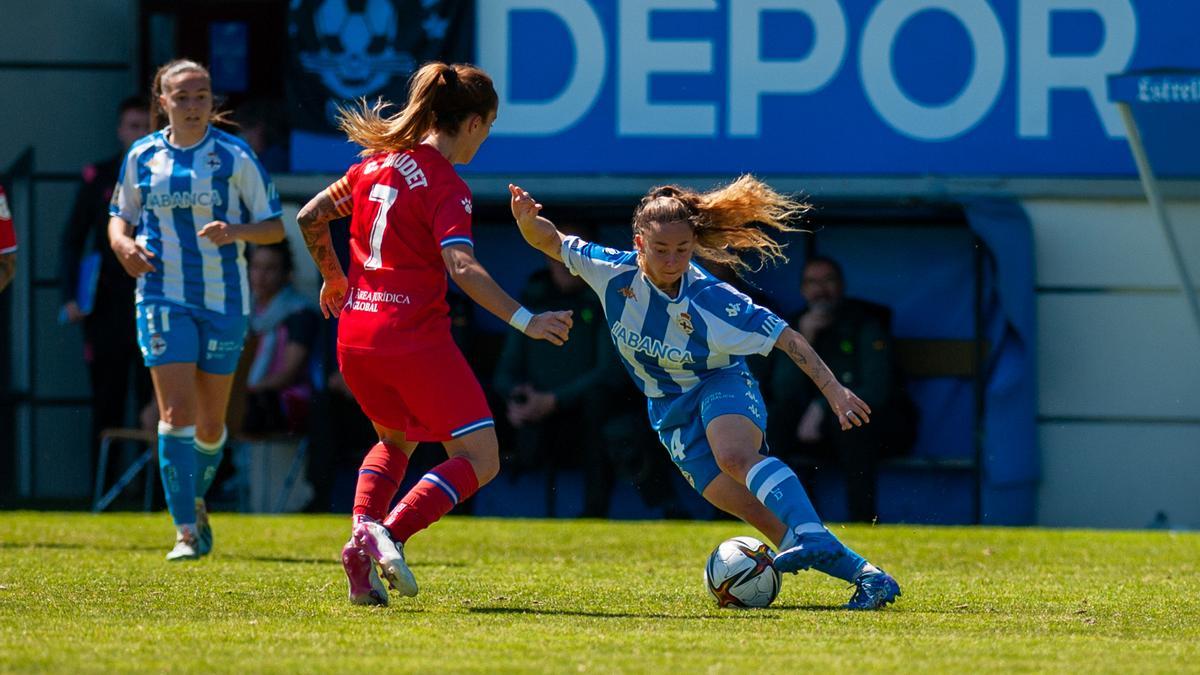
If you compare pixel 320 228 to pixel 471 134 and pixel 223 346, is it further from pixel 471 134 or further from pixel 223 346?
pixel 223 346

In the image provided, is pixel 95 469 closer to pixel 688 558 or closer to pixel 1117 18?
pixel 688 558

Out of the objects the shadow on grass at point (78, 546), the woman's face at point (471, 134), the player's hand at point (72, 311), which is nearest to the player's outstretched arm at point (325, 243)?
the woman's face at point (471, 134)

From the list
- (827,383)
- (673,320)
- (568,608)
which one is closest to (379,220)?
(673,320)

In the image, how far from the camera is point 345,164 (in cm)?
1168

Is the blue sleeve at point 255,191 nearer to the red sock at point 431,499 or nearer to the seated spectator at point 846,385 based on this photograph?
the red sock at point 431,499

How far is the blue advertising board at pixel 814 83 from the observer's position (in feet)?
37.6

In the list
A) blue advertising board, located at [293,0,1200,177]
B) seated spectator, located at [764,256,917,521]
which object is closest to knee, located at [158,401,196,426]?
blue advertising board, located at [293,0,1200,177]

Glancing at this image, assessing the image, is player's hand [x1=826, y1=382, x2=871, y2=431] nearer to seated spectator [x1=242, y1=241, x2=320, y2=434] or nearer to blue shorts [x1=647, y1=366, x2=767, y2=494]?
blue shorts [x1=647, y1=366, x2=767, y2=494]

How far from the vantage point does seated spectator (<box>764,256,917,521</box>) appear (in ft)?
36.2

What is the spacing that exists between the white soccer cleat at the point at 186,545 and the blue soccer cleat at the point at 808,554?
9.64 feet

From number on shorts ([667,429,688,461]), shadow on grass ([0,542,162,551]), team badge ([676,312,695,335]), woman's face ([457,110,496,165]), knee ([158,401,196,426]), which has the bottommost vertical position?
shadow on grass ([0,542,162,551])

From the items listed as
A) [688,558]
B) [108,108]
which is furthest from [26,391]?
[688,558]

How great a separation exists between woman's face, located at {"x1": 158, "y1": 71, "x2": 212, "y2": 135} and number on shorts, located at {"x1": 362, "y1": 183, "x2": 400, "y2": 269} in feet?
6.81

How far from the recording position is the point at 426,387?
6.23 m
